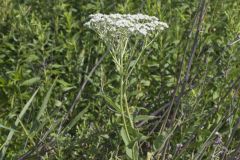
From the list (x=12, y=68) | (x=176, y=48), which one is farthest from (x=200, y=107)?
(x=12, y=68)

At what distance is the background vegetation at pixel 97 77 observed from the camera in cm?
312

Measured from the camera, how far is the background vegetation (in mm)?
3123

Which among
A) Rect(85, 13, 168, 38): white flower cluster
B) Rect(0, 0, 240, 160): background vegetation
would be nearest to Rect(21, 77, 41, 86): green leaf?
Rect(0, 0, 240, 160): background vegetation

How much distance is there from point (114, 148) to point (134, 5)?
1.45 meters

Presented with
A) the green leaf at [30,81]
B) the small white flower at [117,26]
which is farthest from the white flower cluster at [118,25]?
the green leaf at [30,81]

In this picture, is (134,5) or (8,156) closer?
(8,156)

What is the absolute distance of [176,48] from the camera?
143 inches

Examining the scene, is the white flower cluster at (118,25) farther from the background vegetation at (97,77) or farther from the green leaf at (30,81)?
the green leaf at (30,81)

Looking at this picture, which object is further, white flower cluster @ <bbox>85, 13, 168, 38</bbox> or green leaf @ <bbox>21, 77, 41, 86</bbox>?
green leaf @ <bbox>21, 77, 41, 86</bbox>

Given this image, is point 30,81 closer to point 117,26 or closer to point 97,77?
point 97,77

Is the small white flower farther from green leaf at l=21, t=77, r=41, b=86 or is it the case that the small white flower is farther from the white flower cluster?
green leaf at l=21, t=77, r=41, b=86

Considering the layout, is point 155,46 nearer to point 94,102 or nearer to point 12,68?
point 94,102

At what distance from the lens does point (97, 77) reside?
3641 mm

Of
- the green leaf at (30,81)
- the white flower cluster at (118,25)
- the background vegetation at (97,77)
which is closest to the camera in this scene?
the white flower cluster at (118,25)
